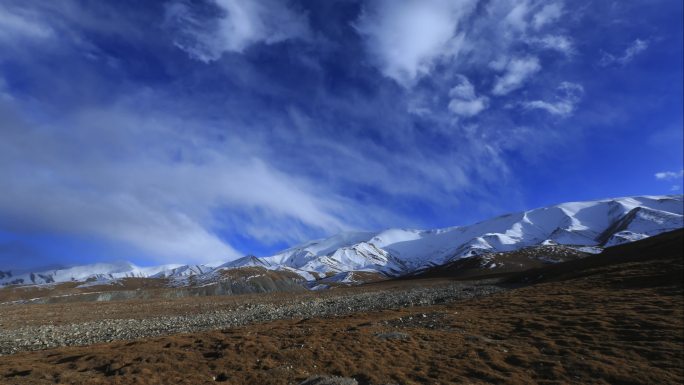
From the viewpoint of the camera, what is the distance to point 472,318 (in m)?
33.8

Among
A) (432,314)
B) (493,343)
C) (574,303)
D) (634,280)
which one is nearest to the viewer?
(493,343)

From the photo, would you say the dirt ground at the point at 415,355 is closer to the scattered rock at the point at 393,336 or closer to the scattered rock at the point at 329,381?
the scattered rock at the point at 393,336

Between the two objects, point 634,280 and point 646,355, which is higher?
point 634,280

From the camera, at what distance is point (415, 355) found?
2162cm

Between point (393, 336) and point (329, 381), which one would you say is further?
point (393, 336)

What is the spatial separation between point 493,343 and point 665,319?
15.6m

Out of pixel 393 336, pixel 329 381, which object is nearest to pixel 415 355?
pixel 393 336

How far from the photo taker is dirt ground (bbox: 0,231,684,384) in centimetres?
1823

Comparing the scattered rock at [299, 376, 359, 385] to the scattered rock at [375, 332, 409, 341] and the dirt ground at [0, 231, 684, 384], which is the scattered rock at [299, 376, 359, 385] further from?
the scattered rock at [375, 332, 409, 341]

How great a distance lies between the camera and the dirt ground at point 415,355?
1823 cm

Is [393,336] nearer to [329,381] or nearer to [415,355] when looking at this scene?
[415,355]

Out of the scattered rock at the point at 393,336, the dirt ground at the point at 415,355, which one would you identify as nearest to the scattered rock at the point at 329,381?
the dirt ground at the point at 415,355

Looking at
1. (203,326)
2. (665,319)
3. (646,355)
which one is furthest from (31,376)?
(665,319)

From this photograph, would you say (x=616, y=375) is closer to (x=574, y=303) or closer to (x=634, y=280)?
(x=574, y=303)
